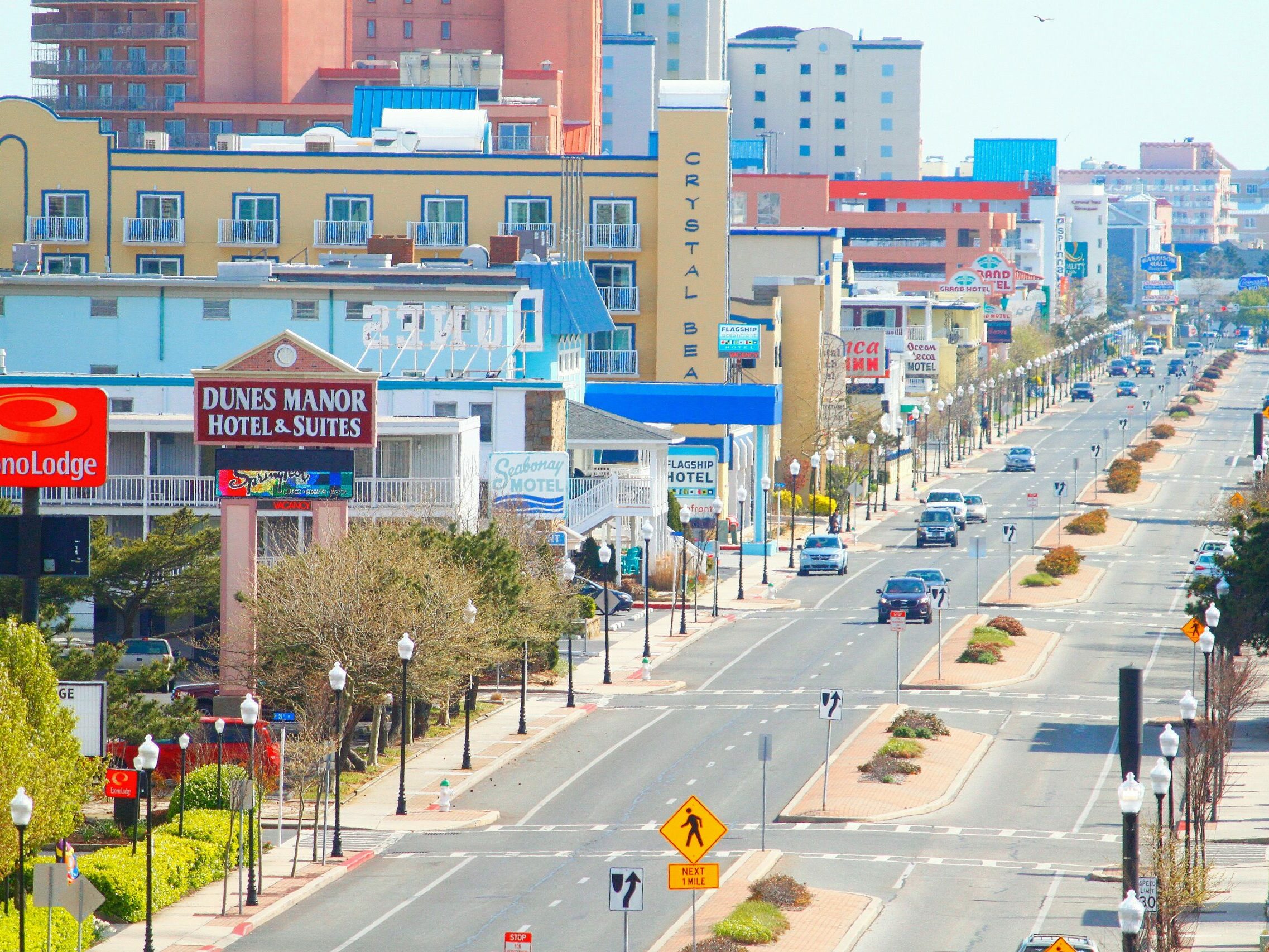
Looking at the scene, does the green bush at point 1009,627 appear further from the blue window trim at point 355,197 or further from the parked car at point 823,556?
the blue window trim at point 355,197

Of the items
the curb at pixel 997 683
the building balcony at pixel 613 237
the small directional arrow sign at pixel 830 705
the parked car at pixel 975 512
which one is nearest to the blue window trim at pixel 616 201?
the building balcony at pixel 613 237

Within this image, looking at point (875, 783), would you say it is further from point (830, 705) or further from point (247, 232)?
point (247, 232)

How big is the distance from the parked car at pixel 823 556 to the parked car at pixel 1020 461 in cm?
4256

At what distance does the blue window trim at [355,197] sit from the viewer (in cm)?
9456

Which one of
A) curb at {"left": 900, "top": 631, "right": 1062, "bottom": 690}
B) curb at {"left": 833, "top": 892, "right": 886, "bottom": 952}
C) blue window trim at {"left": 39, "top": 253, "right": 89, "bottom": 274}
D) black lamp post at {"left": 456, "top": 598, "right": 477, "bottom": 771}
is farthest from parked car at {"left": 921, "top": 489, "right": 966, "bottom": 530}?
curb at {"left": 833, "top": 892, "right": 886, "bottom": 952}

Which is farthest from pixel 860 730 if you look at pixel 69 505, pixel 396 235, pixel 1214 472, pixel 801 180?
pixel 801 180

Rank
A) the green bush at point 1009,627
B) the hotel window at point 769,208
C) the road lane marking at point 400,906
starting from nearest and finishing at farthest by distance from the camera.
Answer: the road lane marking at point 400,906, the green bush at point 1009,627, the hotel window at point 769,208

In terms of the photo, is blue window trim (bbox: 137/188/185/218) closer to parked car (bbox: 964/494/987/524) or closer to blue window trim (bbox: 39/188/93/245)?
blue window trim (bbox: 39/188/93/245)

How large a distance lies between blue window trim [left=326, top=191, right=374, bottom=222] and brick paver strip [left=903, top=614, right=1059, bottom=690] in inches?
1544

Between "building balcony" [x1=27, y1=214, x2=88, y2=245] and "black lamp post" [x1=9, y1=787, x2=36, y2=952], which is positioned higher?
"building balcony" [x1=27, y1=214, x2=88, y2=245]

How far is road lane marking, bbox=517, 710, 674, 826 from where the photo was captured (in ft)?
140

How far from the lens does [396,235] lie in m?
92.6

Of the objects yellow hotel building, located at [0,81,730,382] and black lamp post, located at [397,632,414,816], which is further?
yellow hotel building, located at [0,81,730,382]

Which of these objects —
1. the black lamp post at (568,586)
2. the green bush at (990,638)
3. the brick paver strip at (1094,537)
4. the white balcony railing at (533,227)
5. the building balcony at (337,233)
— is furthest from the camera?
the building balcony at (337,233)
